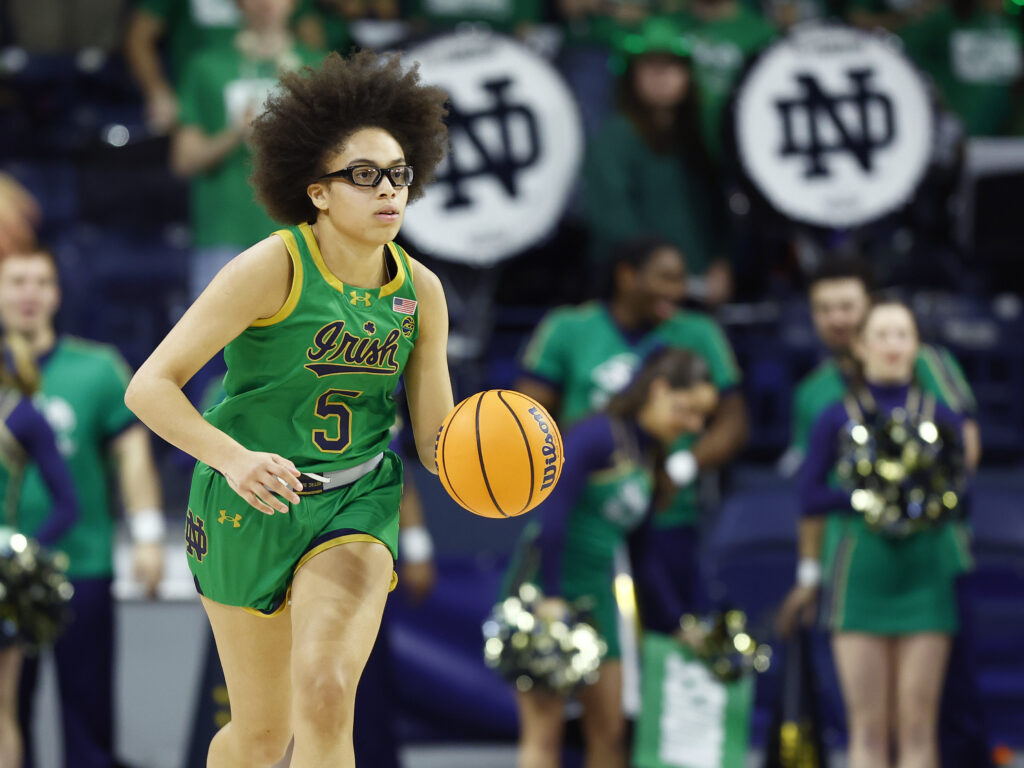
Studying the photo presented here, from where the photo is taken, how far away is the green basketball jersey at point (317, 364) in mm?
3525

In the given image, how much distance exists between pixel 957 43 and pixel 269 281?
5.65m

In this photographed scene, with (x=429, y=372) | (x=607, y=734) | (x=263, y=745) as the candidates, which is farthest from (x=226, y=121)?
(x=263, y=745)

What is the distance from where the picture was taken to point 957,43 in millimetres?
8180

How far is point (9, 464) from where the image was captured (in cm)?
584

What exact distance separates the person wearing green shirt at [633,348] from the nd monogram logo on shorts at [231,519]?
110 inches

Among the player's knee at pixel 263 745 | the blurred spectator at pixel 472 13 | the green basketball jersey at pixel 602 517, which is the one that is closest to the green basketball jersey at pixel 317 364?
the player's knee at pixel 263 745

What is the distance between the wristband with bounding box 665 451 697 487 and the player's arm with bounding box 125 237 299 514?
2721 millimetres

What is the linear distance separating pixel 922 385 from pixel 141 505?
9.49 ft

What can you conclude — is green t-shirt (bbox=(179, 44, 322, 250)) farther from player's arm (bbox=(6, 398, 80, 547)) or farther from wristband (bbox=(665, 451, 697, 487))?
wristband (bbox=(665, 451, 697, 487))

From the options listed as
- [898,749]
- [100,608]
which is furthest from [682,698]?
[100,608]

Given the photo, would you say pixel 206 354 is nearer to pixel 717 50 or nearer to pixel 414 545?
pixel 414 545

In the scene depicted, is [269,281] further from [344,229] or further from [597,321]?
[597,321]

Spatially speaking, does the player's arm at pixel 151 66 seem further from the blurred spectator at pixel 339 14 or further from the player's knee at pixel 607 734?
the player's knee at pixel 607 734

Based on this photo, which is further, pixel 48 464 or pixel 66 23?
pixel 66 23
